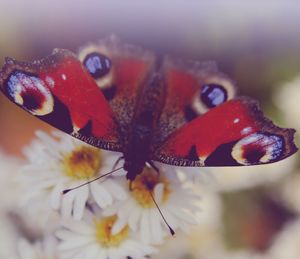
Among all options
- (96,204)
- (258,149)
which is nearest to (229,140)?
(258,149)

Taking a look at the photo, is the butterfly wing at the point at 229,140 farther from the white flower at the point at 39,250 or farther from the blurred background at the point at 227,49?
the blurred background at the point at 227,49

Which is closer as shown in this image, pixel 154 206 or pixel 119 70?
pixel 154 206

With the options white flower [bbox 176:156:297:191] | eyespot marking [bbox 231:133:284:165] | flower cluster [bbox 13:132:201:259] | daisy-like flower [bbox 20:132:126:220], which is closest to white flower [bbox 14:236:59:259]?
flower cluster [bbox 13:132:201:259]

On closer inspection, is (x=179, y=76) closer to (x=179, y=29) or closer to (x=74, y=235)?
(x=74, y=235)

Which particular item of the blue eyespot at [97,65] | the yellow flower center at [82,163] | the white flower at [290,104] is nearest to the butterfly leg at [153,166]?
the yellow flower center at [82,163]

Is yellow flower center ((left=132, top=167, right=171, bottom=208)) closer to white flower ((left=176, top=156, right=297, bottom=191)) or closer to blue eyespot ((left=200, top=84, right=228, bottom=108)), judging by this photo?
blue eyespot ((left=200, top=84, right=228, bottom=108))

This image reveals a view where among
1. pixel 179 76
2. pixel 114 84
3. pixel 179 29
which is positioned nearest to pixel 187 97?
pixel 179 76

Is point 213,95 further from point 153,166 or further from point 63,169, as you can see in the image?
point 63,169
